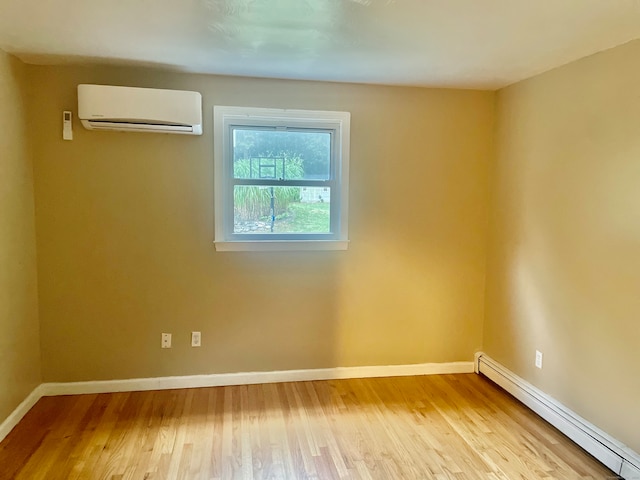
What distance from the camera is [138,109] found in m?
2.76

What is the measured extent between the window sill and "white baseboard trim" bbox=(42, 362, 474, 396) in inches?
36.6

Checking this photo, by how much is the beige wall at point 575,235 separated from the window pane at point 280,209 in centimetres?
136

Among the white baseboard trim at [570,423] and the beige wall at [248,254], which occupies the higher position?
the beige wall at [248,254]

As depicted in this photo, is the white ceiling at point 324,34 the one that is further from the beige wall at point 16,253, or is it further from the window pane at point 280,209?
the window pane at point 280,209

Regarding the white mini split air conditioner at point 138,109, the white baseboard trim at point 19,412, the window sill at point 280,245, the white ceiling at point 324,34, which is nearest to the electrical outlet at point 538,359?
the window sill at point 280,245

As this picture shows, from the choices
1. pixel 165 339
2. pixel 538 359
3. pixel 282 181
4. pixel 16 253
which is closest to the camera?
pixel 16 253

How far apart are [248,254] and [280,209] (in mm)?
413

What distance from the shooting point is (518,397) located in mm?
3084

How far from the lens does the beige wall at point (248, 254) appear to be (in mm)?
2951

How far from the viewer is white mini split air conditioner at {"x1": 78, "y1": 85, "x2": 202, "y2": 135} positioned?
8.90 feet

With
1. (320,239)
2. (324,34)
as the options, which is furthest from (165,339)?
(324,34)

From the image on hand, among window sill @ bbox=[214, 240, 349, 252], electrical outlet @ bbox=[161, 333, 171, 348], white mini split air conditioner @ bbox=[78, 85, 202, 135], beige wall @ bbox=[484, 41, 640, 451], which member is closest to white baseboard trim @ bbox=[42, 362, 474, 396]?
electrical outlet @ bbox=[161, 333, 171, 348]

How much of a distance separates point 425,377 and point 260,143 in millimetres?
2216

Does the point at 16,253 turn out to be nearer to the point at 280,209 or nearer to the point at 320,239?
the point at 280,209
